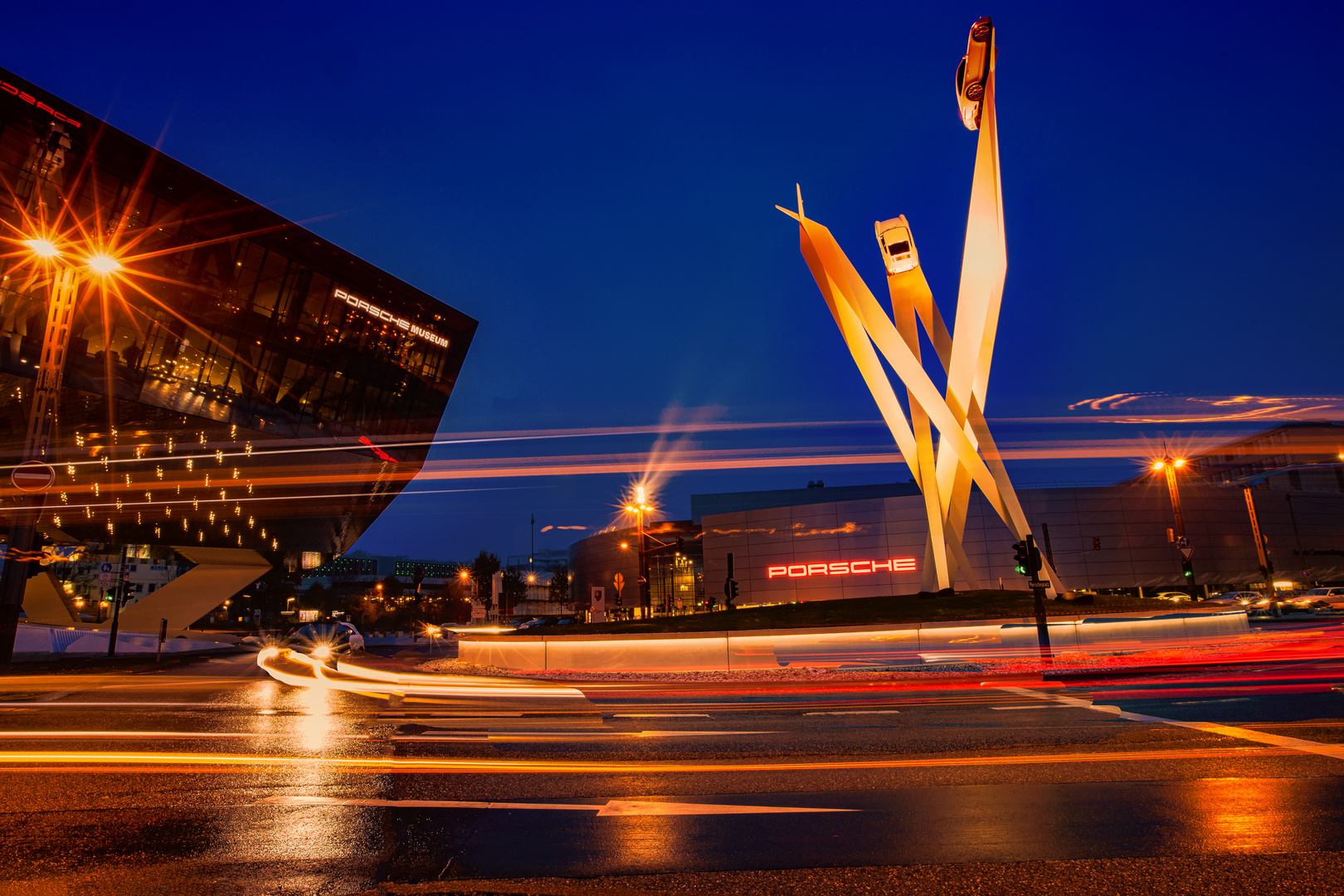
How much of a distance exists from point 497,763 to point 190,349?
34347 millimetres

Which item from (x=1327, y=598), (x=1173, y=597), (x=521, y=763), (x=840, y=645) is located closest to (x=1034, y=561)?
(x=840, y=645)

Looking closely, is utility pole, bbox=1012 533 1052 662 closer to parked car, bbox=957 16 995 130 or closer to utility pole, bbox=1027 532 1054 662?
utility pole, bbox=1027 532 1054 662

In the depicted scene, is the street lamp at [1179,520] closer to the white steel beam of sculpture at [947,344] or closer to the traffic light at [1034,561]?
the white steel beam of sculpture at [947,344]

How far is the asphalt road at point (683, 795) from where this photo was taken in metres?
4.22

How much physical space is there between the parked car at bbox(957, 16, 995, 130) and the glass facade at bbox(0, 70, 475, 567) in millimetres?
24562

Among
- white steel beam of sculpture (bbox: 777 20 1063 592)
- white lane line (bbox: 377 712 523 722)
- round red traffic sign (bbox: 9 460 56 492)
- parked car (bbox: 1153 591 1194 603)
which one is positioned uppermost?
white steel beam of sculpture (bbox: 777 20 1063 592)

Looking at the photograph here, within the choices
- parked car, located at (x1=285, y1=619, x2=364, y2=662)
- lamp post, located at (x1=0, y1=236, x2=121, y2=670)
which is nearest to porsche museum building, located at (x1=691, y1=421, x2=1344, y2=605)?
parked car, located at (x1=285, y1=619, x2=364, y2=662)

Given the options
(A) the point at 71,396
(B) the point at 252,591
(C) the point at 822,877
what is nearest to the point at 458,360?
Result: (A) the point at 71,396

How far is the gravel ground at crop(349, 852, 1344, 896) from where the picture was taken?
3738 millimetres

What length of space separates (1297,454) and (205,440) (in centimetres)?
10380

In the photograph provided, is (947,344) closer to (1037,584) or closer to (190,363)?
(1037,584)

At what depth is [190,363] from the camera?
112 ft

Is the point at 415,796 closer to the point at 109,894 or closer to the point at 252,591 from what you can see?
the point at 109,894

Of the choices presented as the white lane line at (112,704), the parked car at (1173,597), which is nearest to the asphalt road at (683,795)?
the white lane line at (112,704)
